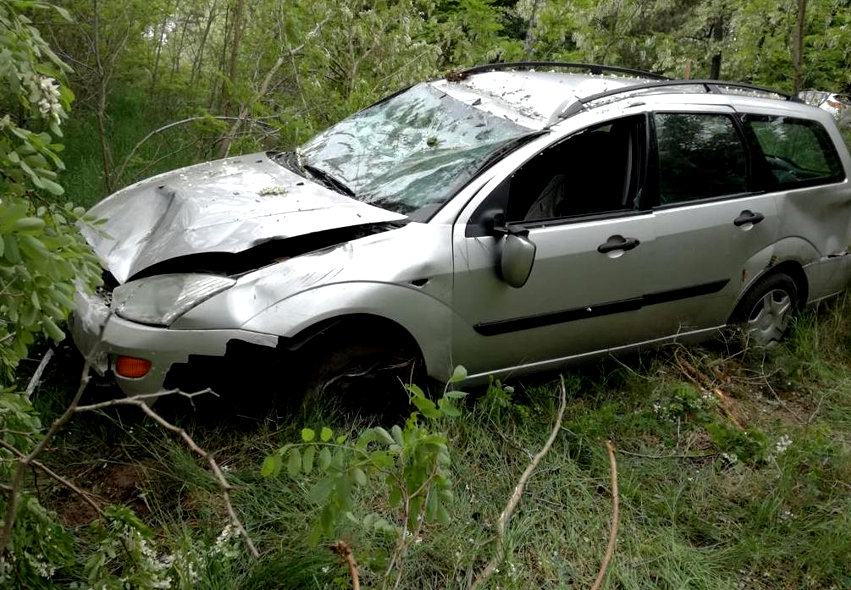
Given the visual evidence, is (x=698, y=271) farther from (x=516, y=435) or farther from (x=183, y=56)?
(x=183, y=56)

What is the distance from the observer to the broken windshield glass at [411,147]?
12.3ft

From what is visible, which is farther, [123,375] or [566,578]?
[123,375]

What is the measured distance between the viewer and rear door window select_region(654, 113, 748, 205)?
4.20 metres

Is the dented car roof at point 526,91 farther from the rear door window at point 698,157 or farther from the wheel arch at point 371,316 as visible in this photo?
the wheel arch at point 371,316

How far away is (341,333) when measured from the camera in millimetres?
3414

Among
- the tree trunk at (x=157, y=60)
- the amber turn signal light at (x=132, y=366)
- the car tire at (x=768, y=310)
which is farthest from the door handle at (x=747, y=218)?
the tree trunk at (x=157, y=60)

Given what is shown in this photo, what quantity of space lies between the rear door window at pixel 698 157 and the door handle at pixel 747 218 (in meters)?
0.13

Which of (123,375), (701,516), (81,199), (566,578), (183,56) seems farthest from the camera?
(183,56)

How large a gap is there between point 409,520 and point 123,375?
4.84 ft

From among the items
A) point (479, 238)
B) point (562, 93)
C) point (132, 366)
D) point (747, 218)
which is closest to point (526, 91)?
point (562, 93)

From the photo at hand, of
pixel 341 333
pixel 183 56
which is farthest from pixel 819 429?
pixel 183 56

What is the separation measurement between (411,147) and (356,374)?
131cm

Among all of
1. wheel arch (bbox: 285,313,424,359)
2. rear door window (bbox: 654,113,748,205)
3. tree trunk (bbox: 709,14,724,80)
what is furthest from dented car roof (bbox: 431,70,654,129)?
tree trunk (bbox: 709,14,724,80)

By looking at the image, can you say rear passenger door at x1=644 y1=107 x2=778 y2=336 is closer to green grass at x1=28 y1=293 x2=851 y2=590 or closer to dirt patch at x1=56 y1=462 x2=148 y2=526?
green grass at x1=28 y1=293 x2=851 y2=590
